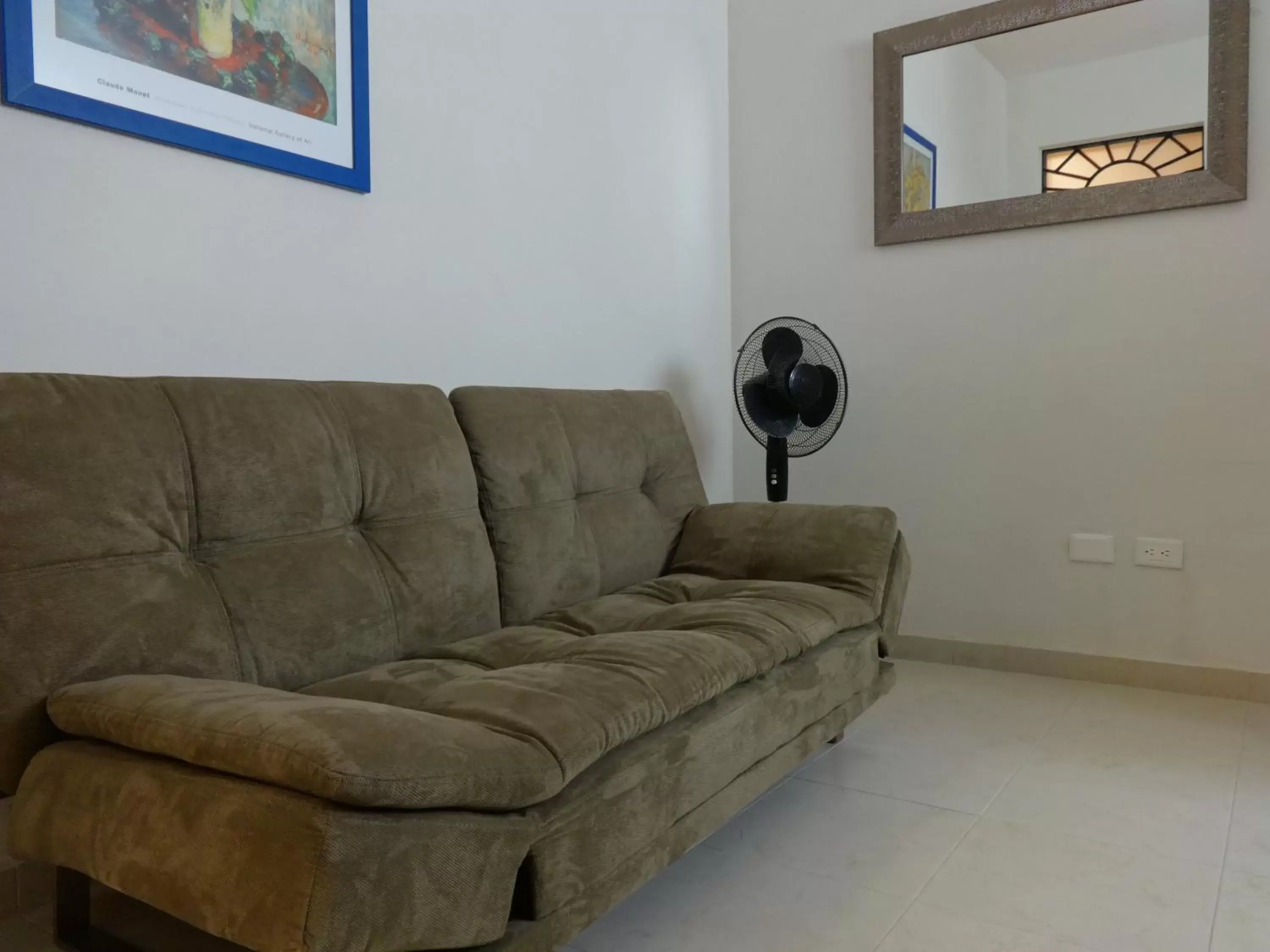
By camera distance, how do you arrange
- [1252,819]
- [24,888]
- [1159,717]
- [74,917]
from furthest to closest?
[1159,717] < [1252,819] < [24,888] < [74,917]

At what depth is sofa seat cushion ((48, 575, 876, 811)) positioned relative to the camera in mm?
1029

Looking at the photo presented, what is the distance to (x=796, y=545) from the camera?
2383mm

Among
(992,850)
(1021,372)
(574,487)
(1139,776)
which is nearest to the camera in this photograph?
(992,850)

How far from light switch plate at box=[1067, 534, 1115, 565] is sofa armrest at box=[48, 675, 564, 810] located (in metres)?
2.31

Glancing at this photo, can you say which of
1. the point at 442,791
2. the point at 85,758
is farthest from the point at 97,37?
the point at 442,791

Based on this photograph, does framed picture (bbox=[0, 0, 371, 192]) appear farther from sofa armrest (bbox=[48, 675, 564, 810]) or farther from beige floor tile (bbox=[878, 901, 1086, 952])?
beige floor tile (bbox=[878, 901, 1086, 952])

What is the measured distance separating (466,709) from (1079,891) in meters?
1.16

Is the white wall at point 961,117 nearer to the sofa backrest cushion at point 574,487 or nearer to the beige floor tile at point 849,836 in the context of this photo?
the sofa backrest cushion at point 574,487

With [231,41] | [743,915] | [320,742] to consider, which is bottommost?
[743,915]

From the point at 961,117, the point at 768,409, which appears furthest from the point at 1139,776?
the point at 961,117

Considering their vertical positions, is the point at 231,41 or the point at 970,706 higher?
the point at 231,41

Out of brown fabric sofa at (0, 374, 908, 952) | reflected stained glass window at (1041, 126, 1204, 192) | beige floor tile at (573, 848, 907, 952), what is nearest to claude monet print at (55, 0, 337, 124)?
brown fabric sofa at (0, 374, 908, 952)

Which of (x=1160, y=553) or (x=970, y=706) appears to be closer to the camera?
(x=970, y=706)

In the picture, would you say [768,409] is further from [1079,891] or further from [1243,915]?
[1243,915]
